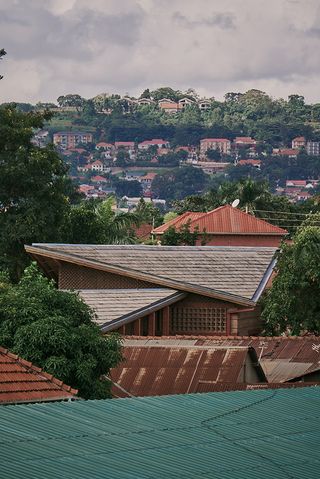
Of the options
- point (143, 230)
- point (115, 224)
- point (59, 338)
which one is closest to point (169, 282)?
point (59, 338)

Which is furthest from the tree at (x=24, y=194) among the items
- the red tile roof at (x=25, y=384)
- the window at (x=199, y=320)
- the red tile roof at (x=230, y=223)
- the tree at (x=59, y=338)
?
the red tile roof at (x=25, y=384)

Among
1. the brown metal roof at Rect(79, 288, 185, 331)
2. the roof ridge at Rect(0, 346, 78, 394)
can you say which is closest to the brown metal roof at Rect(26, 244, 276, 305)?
the brown metal roof at Rect(79, 288, 185, 331)

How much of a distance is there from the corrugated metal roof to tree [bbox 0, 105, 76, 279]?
21775 mm

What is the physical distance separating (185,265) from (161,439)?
2684 cm

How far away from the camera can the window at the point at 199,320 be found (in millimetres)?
44031

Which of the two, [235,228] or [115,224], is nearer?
[115,224]

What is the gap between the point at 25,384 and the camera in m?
23.0

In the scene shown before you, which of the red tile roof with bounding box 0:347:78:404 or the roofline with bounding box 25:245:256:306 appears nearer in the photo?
the red tile roof with bounding box 0:347:78:404

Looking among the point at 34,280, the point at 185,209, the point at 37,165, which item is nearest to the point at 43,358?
the point at 34,280

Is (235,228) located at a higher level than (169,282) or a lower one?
higher

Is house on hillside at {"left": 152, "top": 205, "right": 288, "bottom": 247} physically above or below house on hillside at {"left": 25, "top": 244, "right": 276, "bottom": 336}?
above

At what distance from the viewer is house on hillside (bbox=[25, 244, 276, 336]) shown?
141 feet

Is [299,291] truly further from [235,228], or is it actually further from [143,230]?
[143,230]

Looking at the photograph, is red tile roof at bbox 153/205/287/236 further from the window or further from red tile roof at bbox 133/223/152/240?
the window
